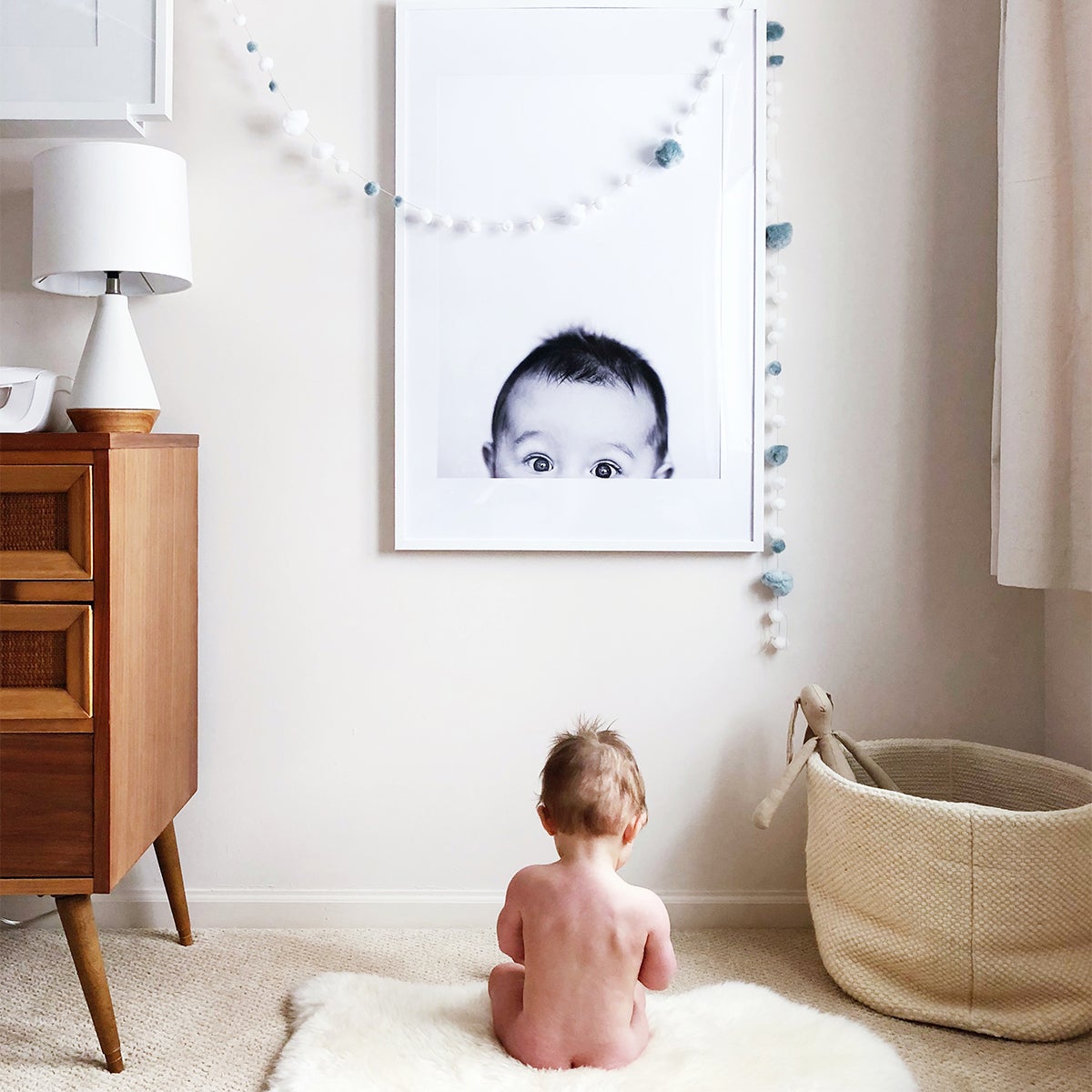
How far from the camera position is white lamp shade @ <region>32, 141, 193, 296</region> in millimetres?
1633

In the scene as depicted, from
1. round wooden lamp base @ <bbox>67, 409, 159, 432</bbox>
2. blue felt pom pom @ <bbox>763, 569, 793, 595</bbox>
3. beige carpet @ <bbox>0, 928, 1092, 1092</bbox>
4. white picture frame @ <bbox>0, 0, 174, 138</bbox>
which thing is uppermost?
white picture frame @ <bbox>0, 0, 174, 138</bbox>

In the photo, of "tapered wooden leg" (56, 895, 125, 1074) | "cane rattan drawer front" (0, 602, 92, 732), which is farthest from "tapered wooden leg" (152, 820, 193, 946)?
"cane rattan drawer front" (0, 602, 92, 732)

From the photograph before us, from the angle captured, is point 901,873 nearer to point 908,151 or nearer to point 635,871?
point 635,871

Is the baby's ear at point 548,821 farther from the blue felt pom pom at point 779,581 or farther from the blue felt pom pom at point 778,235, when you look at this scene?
the blue felt pom pom at point 778,235

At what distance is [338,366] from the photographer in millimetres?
1906

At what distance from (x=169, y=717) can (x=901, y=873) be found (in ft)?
4.09

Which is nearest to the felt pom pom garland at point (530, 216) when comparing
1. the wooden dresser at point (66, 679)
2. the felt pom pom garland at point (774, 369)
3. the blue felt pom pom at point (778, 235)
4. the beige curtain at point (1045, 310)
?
the felt pom pom garland at point (774, 369)

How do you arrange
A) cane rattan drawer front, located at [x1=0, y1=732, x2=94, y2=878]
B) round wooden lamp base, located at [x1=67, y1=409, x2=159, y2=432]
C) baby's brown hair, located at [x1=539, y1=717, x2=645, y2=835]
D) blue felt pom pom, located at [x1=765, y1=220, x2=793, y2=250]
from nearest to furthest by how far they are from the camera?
baby's brown hair, located at [x1=539, y1=717, x2=645, y2=835], cane rattan drawer front, located at [x1=0, y1=732, x2=94, y2=878], round wooden lamp base, located at [x1=67, y1=409, x2=159, y2=432], blue felt pom pom, located at [x1=765, y1=220, x2=793, y2=250]

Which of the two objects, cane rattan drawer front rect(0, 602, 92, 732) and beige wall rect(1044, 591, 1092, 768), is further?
beige wall rect(1044, 591, 1092, 768)

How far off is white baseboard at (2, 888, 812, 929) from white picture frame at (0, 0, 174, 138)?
1.49m

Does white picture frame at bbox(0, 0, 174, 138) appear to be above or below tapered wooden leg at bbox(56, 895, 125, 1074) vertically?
above

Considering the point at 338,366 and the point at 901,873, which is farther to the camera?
the point at 338,366

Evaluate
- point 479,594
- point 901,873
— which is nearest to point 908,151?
point 479,594

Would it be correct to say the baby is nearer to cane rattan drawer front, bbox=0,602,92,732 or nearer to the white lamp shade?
cane rattan drawer front, bbox=0,602,92,732
